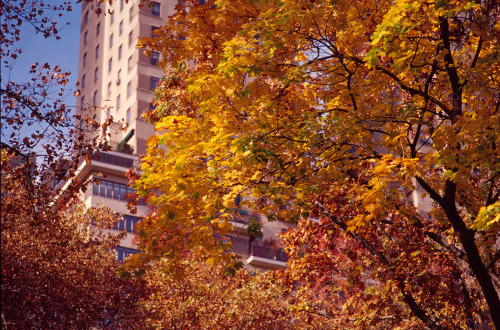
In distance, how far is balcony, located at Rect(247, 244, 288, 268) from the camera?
197ft

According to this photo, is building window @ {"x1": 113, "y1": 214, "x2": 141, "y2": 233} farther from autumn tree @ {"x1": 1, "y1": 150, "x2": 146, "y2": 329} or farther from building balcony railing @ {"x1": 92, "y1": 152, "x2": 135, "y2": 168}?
autumn tree @ {"x1": 1, "y1": 150, "x2": 146, "y2": 329}

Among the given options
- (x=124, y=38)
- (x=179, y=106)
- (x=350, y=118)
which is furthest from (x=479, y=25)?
(x=124, y=38)

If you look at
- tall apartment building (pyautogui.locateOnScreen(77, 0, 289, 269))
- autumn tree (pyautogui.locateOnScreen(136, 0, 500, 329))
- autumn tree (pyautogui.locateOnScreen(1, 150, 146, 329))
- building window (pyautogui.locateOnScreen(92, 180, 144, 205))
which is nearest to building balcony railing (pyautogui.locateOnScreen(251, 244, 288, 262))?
tall apartment building (pyautogui.locateOnScreen(77, 0, 289, 269))

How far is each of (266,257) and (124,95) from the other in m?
21.4

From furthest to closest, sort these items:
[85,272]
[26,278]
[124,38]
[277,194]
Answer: [124,38]
[85,272]
[26,278]
[277,194]

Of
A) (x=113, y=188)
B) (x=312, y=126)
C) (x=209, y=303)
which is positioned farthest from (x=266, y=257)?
(x=312, y=126)

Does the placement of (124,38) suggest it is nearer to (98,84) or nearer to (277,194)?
(98,84)

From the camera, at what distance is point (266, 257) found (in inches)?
2389

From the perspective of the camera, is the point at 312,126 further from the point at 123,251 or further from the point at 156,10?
the point at 156,10

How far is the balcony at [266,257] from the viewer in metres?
60.0

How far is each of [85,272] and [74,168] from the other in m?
9.23

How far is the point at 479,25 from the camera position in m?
11.0

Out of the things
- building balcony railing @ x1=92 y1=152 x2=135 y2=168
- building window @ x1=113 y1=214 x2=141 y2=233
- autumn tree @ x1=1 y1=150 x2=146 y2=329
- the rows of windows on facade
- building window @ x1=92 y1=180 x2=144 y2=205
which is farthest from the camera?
the rows of windows on facade

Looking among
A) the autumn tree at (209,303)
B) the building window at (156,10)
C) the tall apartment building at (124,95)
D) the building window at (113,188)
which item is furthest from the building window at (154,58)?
the autumn tree at (209,303)
